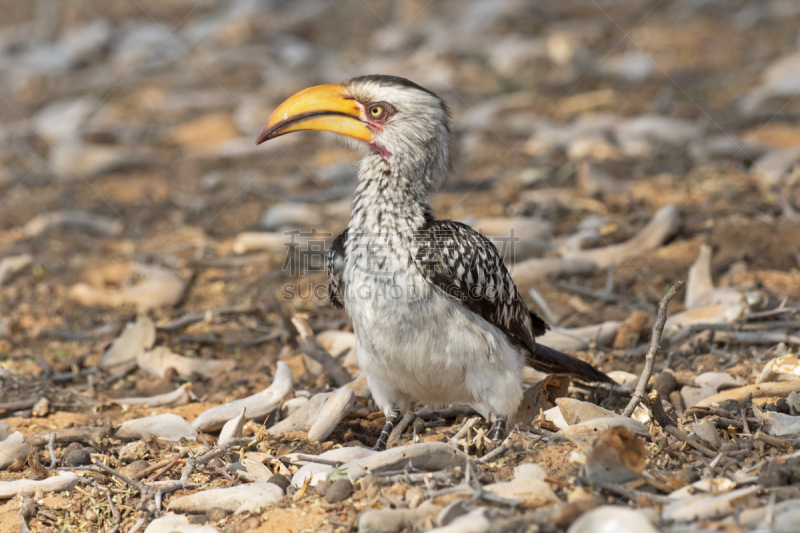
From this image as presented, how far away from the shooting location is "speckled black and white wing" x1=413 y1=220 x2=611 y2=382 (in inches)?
132

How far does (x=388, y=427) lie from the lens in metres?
3.70

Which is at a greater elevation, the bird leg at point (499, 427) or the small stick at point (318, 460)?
the bird leg at point (499, 427)

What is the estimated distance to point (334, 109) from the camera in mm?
3773

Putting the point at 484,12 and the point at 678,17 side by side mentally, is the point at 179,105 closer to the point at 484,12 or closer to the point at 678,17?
the point at 484,12

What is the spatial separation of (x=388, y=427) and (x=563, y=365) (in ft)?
3.01

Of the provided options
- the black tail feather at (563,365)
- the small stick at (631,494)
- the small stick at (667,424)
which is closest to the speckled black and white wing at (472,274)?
the black tail feather at (563,365)

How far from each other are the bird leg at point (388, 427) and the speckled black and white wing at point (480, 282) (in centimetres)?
66

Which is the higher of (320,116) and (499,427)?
(320,116)

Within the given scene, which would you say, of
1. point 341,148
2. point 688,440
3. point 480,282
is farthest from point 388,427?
point 341,148

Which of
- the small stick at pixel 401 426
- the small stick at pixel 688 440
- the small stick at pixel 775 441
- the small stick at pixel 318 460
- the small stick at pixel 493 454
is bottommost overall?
the small stick at pixel 401 426

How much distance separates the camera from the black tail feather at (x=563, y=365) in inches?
150

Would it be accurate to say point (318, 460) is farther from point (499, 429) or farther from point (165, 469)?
point (499, 429)

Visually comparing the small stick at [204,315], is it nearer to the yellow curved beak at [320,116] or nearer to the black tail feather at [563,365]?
the yellow curved beak at [320,116]

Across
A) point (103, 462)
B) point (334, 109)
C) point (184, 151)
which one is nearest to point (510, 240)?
point (334, 109)
